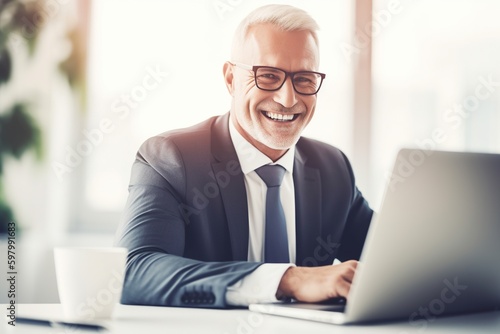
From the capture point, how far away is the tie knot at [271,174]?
2043mm

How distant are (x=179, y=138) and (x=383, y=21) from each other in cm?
162

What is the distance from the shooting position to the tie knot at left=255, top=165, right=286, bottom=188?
2.04 meters

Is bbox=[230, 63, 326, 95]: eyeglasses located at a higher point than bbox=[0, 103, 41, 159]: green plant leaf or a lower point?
higher

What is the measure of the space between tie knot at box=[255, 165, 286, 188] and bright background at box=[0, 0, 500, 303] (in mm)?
980

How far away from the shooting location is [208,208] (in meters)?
1.97

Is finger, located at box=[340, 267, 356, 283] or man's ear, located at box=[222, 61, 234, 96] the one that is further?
man's ear, located at box=[222, 61, 234, 96]

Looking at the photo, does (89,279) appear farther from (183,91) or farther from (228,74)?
(183,91)

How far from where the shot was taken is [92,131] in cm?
296

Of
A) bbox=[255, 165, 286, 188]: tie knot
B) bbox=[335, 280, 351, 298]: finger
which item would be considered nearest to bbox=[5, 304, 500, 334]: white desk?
bbox=[335, 280, 351, 298]: finger

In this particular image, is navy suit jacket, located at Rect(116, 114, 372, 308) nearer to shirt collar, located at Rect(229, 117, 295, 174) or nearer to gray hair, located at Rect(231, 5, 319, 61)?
shirt collar, located at Rect(229, 117, 295, 174)

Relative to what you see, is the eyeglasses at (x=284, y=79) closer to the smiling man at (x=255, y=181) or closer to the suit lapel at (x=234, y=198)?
the smiling man at (x=255, y=181)

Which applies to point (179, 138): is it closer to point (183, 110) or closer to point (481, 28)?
point (183, 110)

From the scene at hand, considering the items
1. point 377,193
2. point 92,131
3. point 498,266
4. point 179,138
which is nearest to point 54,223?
point 92,131

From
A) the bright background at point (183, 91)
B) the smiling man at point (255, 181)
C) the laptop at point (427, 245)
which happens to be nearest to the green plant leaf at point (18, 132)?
the bright background at point (183, 91)
